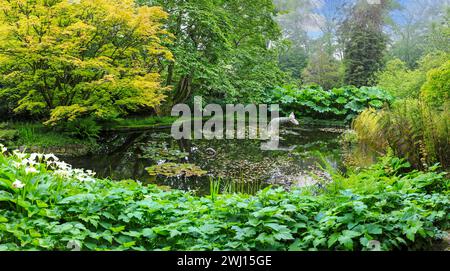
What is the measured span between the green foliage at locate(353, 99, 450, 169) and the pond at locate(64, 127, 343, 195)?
34.6 inches

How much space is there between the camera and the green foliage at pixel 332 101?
1252 centimetres

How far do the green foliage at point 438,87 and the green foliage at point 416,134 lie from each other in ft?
5.14

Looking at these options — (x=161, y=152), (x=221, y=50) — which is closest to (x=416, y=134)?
(x=161, y=152)

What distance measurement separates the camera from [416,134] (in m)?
3.95

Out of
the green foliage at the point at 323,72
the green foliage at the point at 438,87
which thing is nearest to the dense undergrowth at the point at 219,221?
the green foliage at the point at 438,87

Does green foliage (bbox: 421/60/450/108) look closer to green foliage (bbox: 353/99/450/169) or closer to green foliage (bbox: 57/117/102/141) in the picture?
green foliage (bbox: 353/99/450/169)

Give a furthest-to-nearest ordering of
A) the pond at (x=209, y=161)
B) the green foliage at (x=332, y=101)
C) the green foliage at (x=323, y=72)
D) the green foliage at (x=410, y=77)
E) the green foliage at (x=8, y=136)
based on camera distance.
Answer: the green foliage at (x=323, y=72), the green foliage at (x=332, y=101), the green foliage at (x=410, y=77), the green foliage at (x=8, y=136), the pond at (x=209, y=161)

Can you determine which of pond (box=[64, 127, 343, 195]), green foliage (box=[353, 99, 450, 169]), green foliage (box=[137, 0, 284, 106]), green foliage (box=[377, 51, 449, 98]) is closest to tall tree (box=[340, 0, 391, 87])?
green foliage (box=[377, 51, 449, 98])

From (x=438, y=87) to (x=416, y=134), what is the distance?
2.74 m

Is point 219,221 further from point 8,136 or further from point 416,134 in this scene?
point 8,136

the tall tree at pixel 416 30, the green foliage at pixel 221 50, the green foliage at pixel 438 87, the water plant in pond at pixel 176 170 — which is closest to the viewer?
the water plant in pond at pixel 176 170

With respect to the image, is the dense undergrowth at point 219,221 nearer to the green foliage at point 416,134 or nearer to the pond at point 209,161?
the green foliage at point 416,134

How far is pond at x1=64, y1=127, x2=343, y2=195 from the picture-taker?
518 centimetres

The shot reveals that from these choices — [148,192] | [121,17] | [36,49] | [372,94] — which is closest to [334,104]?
[372,94]
